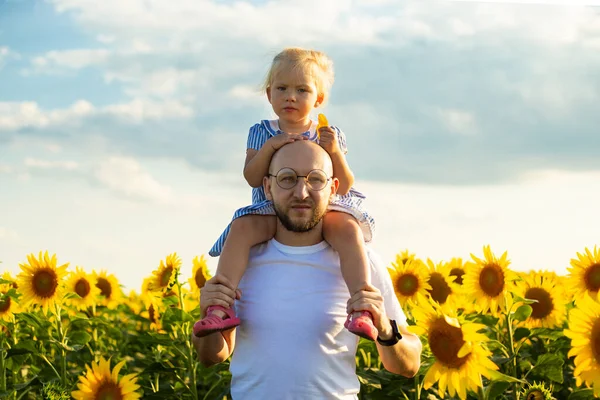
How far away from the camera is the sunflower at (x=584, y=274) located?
5.29 metres

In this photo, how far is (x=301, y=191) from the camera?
11.2 ft

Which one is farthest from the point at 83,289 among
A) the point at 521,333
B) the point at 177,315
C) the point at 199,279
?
the point at 521,333

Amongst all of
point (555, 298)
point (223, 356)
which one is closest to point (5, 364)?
point (223, 356)

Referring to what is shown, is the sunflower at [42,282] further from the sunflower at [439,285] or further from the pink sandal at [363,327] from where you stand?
the pink sandal at [363,327]

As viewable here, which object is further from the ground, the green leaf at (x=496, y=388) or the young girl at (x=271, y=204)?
the young girl at (x=271, y=204)

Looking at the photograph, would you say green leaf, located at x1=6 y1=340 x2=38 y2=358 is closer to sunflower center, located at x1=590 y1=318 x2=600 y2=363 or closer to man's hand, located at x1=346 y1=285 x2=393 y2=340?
man's hand, located at x1=346 y1=285 x2=393 y2=340

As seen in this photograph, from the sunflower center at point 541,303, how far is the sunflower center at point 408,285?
2.48ft

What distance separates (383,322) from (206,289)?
2.32 feet

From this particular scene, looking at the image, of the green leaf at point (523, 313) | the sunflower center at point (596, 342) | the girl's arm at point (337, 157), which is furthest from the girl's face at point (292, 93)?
the green leaf at point (523, 313)

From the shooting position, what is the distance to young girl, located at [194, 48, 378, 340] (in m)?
3.39

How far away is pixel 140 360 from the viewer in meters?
5.83

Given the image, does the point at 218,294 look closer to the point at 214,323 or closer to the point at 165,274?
the point at 214,323

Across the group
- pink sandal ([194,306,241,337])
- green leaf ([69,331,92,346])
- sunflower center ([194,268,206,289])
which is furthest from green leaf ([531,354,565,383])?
green leaf ([69,331,92,346])

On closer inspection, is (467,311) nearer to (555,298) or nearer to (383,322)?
(555,298)
